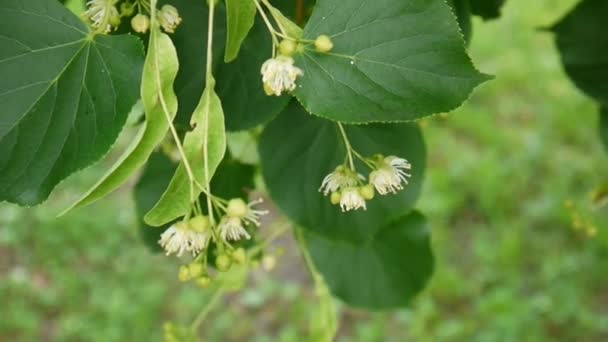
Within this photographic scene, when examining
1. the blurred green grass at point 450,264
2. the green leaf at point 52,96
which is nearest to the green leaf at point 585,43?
the green leaf at point 52,96

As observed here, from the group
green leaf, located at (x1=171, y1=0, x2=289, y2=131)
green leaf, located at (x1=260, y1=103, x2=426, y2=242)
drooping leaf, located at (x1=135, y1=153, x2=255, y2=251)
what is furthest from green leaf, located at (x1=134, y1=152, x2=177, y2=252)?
green leaf, located at (x1=171, y1=0, x2=289, y2=131)

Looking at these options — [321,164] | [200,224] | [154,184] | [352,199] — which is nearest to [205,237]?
[200,224]

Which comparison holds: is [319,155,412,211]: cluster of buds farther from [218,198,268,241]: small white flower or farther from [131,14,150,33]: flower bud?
[131,14,150,33]: flower bud

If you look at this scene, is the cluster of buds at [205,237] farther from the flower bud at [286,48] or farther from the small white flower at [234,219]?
the flower bud at [286,48]

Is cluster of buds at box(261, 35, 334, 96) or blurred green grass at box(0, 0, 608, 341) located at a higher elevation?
cluster of buds at box(261, 35, 334, 96)

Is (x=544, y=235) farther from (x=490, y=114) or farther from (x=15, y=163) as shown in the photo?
(x=15, y=163)

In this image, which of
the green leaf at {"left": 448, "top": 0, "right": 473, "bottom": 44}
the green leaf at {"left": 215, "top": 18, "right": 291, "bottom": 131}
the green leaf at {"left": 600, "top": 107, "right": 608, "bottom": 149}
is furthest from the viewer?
the green leaf at {"left": 600, "top": 107, "right": 608, "bottom": 149}
